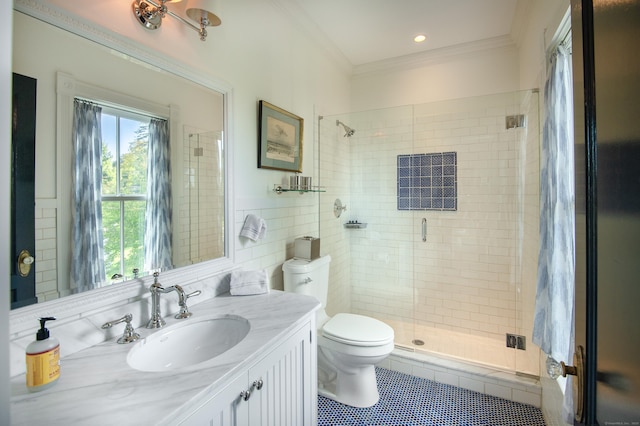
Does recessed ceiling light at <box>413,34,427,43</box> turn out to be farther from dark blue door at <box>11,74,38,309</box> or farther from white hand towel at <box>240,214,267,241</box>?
dark blue door at <box>11,74,38,309</box>

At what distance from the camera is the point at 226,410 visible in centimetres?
100

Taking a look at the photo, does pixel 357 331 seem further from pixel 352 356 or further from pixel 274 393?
pixel 274 393

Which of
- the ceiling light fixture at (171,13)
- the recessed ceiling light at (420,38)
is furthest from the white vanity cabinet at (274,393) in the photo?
the recessed ceiling light at (420,38)

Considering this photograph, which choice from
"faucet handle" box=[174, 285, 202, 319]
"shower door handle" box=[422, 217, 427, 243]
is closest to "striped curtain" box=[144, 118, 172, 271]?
"faucet handle" box=[174, 285, 202, 319]

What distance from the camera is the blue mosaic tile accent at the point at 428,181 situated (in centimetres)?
295

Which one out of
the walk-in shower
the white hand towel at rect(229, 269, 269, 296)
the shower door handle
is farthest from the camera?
the shower door handle

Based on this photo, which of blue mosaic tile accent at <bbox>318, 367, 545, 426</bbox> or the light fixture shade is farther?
blue mosaic tile accent at <bbox>318, 367, 545, 426</bbox>

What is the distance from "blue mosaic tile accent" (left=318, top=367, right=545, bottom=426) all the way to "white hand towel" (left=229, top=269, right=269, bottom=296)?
0.95 meters

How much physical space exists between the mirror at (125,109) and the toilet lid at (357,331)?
90 cm

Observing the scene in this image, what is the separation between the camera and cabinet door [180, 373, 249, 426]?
897 millimetres

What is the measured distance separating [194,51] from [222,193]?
0.73 metres

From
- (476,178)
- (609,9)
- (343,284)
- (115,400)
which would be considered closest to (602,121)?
(609,9)

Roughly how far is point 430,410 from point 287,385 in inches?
47.7

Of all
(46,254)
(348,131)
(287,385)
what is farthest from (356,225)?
(46,254)
